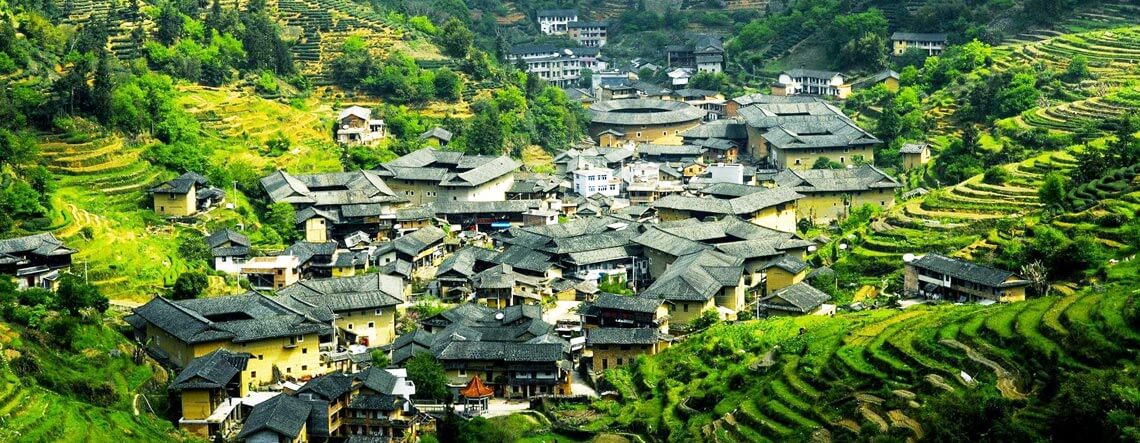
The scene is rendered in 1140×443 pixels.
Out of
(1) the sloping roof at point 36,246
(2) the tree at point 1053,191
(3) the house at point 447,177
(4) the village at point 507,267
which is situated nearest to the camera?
(4) the village at point 507,267

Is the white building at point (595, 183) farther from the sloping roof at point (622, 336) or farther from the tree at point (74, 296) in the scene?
the tree at point (74, 296)

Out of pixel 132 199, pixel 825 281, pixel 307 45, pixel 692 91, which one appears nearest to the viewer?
pixel 825 281

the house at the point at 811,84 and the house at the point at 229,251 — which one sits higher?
the house at the point at 811,84

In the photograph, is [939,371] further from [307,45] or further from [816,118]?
[307,45]

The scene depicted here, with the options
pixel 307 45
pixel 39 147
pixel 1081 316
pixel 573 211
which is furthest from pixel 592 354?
pixel 307 45

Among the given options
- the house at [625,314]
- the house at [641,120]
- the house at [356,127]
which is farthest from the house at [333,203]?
the house at [641,120]

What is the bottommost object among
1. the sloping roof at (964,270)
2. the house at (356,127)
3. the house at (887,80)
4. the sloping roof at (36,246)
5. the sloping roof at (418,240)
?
the sloping roof at (418,240)

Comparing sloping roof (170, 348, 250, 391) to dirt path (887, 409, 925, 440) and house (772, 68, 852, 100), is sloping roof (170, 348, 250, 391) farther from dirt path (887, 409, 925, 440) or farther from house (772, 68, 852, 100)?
house (772, 68, 852, 100)

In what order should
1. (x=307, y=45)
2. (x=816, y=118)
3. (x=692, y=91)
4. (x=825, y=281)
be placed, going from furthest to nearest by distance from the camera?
1. (x=692, y=91)
2. (x=307, y=45)
3. (x=816, y=118)
4. (x=825, y=281)
